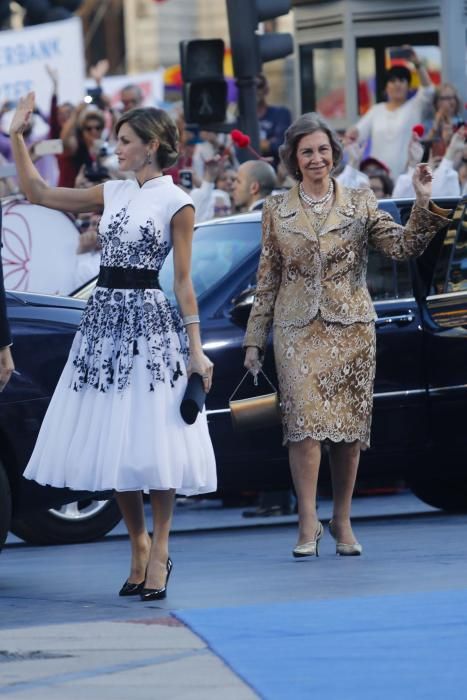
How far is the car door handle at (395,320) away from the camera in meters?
9.98

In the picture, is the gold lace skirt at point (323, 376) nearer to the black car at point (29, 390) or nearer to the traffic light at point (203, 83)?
the black car at point (29, 390)

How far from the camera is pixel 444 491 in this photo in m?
11.0

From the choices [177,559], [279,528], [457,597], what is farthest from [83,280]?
[457,597]

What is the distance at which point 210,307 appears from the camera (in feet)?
32.7

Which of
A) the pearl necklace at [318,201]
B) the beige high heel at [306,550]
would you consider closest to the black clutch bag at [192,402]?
the beige high heel at [306,550]

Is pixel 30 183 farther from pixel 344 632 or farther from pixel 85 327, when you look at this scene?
pixel 344 632

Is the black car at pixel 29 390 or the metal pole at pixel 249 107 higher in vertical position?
the metal pole at pixel 249 107

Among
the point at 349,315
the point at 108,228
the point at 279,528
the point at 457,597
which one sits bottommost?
the point at 279,528

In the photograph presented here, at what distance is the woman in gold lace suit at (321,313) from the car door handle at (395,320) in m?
1.17

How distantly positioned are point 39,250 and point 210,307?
2605 mm

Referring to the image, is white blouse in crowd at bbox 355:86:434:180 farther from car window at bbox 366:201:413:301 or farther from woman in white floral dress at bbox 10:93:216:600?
woman in white floral dress at bbox 10:93:216:600

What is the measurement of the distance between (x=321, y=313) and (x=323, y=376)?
0.28 meters

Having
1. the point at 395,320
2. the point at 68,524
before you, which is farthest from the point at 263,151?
the point at 68,524

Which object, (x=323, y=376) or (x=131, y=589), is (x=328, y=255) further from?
(x=131, y=589)
